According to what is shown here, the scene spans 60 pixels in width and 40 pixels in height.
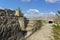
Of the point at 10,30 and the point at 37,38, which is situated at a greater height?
the point at 10,30

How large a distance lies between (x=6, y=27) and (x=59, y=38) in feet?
15.0

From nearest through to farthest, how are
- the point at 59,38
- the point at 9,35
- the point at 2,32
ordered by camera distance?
the point at 2,32, the point at 9,35, the point at 59,38

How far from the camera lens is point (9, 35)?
584 centimetres

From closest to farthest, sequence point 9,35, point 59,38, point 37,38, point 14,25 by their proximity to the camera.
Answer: point 9,35 → point 14,25 → point 59,38 → point 37,38

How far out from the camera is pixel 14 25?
6.32 metres

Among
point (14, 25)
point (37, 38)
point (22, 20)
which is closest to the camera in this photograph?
point (14, 25)

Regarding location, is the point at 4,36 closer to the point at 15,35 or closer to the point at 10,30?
the point at 10,30

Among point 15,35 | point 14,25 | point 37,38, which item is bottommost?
point 37,38

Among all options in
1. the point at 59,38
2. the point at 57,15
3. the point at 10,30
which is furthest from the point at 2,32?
the point at 57,15

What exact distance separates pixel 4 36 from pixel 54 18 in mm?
15650

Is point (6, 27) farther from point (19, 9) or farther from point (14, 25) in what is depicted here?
point (19, 9)

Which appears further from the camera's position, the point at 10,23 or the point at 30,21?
the point at 30,21

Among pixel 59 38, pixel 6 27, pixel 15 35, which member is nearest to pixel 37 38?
pixel 59 38

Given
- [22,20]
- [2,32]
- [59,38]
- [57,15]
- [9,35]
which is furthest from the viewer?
[57,15]
